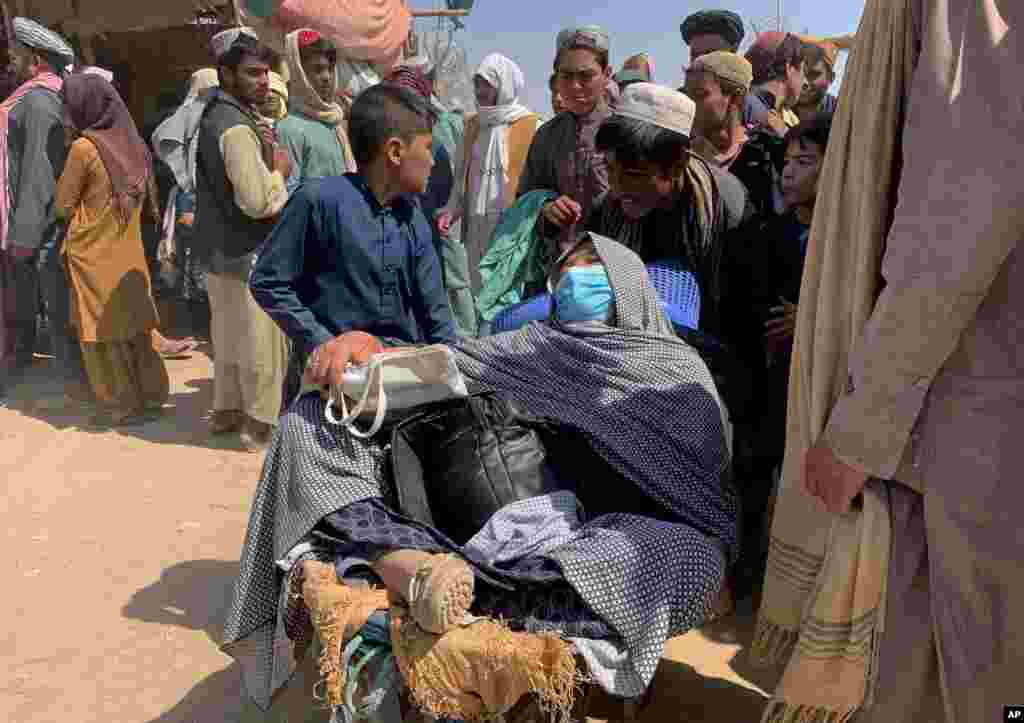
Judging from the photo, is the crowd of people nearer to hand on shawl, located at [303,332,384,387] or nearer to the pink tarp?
hand on shawl, located at [303,332,384,387]

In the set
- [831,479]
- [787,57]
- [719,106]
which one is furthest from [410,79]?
[831,479]

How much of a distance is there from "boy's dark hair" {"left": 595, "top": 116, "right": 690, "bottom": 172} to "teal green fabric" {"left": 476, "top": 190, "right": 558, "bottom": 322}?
21.3 inches

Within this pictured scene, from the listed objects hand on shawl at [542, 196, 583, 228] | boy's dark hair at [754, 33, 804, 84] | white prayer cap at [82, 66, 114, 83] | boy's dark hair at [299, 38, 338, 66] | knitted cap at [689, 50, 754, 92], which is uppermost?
boy's dark hair at [754, 33, 804, 84]

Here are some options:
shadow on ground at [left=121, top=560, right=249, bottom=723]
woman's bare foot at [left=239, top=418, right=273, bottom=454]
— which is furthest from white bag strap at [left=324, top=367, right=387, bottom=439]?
woman's bare foot at [left=239, top=418, right=273, bottom=454]

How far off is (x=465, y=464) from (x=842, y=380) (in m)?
1.06

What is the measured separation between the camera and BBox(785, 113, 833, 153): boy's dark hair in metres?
3.11

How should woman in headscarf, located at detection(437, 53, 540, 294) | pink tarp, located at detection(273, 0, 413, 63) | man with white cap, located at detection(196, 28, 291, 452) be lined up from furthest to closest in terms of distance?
pink tarp, located at detection(273, 0, 413, 63)
woman in headscarf, located at detection(437, 53, 540, 294)
man with white cap, located at detection(196, 28, 291, 452)

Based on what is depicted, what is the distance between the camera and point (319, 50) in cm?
539

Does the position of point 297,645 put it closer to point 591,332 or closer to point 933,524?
point 591,332

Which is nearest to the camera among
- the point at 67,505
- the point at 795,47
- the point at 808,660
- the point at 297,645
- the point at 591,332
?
the point at 808,660

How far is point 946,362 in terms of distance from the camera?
65.8 inches

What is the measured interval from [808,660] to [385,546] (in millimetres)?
1033

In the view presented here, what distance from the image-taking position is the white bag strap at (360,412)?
241 cm

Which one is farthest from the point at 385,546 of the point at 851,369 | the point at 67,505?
the point at 67,505
